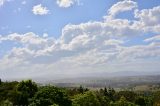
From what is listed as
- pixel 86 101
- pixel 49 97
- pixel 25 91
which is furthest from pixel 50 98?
pixel 25 91

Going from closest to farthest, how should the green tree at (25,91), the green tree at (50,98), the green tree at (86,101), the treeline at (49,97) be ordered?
1. the green tree at (50,98)
2. the treeline at (49,97)
3. the green tree at (86,101)
4. the green tree at (25,91)

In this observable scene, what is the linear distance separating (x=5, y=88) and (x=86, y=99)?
60.1 metres

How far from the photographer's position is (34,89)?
131750 millimetres

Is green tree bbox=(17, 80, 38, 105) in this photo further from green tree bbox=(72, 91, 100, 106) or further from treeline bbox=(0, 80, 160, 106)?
green tree bbox=(72, 91, 100, 106)

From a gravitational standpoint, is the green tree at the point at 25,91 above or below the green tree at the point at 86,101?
above

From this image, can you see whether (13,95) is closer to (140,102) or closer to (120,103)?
(120,103)

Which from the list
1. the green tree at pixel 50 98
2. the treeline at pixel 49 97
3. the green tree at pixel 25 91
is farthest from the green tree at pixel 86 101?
the green tree at pixel 25 91

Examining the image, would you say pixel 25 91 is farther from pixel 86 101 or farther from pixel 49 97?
pixel 49 97

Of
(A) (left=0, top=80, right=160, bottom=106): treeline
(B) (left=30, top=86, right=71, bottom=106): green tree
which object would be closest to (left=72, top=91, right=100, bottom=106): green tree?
(A) (left=0, top=80, right=160, bottom=106): treeline

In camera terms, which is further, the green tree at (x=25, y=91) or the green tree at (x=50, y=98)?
the green tree at (x=25, y=91)

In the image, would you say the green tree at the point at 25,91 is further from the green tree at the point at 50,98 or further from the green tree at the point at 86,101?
the green tree at the point at 50,98

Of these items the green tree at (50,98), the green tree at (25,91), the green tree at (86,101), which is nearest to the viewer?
the green tree at (50,98)

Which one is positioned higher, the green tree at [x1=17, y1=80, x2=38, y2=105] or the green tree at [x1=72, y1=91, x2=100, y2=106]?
the green tree at [x1=17, y1=80, x2=38, y2=105]

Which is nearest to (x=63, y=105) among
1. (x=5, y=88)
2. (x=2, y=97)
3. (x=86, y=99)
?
(x=86, y=99)
